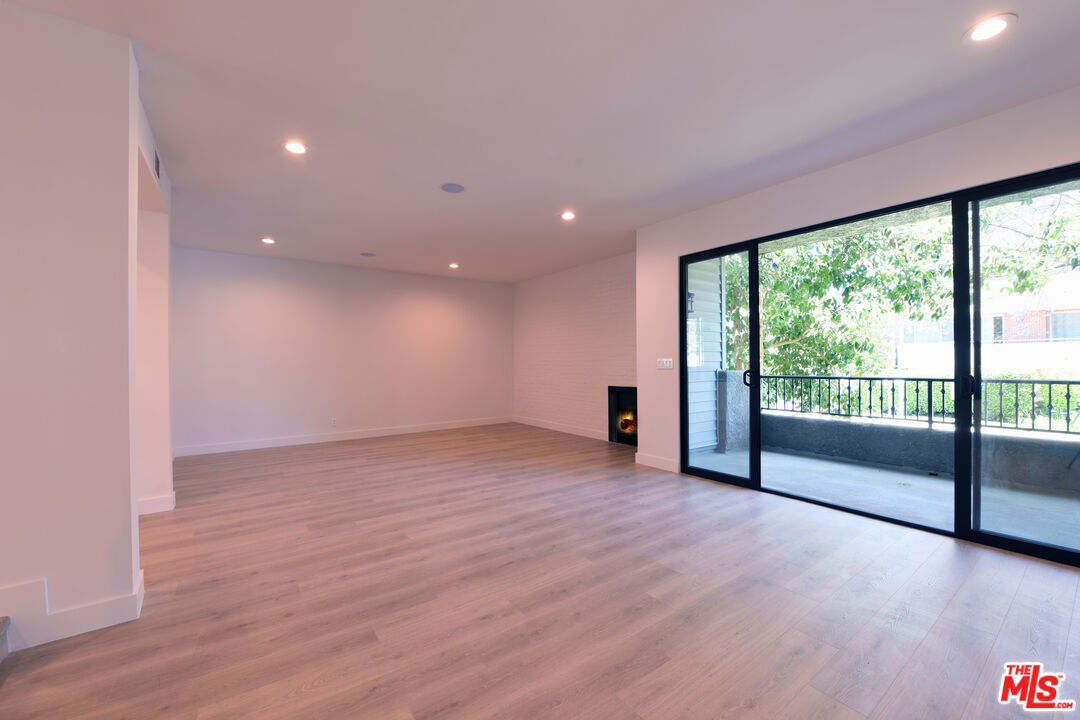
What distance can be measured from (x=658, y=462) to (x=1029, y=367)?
3.07 metres

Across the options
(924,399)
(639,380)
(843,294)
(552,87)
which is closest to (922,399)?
(924,399)

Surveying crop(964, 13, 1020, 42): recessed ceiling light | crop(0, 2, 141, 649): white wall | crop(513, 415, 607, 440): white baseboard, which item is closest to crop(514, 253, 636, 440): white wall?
crop(513, 415, 607, 440): white baseboard

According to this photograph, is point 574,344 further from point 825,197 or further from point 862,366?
point 825,197

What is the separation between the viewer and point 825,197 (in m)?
3.56

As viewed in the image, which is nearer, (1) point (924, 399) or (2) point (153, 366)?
(2) point (153, 366)

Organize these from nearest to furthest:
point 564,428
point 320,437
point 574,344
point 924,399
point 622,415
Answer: point 924,399 → point 622,415 → point 320,437 → point 574,344 → point 564,428

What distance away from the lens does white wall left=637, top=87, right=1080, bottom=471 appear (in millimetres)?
2633

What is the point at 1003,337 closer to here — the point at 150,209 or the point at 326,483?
the point at 326,483

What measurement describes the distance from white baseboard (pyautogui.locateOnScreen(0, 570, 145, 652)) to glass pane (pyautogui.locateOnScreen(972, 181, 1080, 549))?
17.0 feet

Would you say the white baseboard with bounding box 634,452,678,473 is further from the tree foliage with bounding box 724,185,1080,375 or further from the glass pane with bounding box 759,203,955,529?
the tree foliage with bounding box 724,185,1080,375

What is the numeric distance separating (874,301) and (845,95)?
14.4 feet

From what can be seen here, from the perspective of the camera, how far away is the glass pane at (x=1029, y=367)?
2.63 m

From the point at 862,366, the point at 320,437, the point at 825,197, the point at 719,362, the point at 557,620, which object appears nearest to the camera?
the point at 557,620

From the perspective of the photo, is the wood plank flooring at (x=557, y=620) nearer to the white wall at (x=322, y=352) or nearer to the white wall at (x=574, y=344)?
the white wall at (x=322, y=352)
